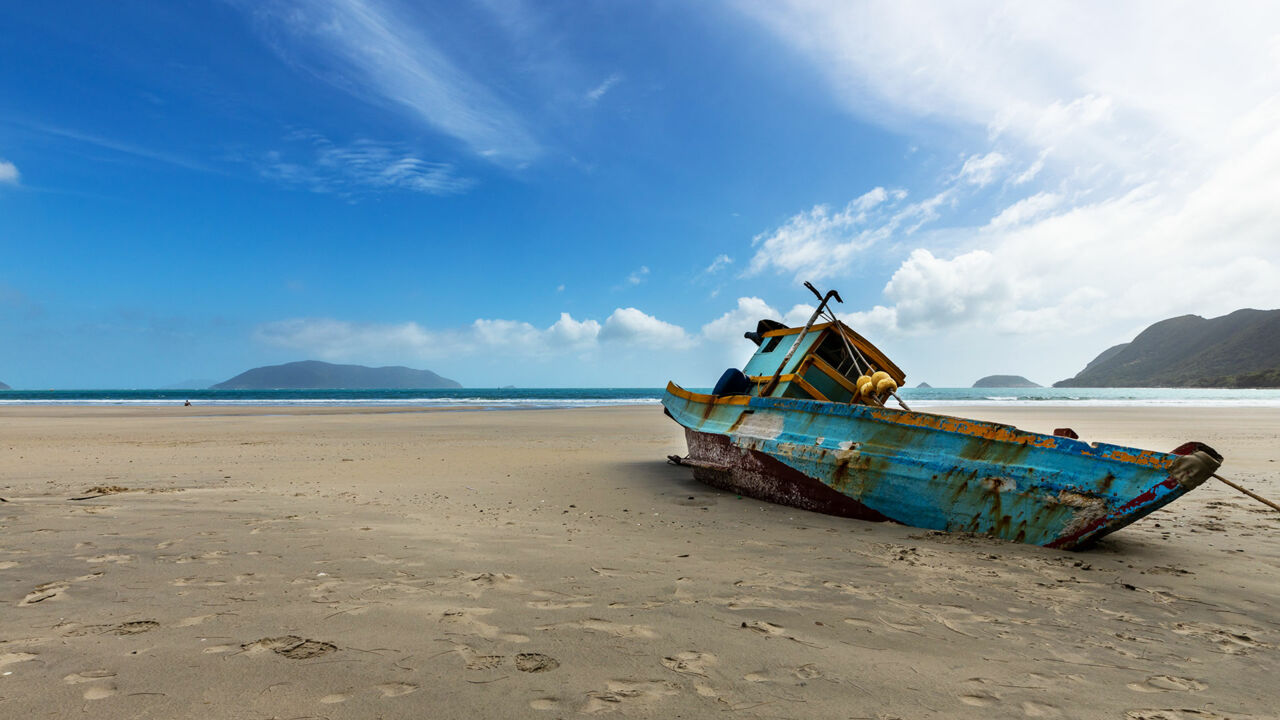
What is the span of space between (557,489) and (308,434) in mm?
11305

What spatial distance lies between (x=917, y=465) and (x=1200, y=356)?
6231 inches

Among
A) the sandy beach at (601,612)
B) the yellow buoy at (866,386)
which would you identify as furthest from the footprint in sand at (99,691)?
the yellow buoy at (866,386)

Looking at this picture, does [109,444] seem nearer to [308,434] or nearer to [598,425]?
[308,434]

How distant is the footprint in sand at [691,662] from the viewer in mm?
2500

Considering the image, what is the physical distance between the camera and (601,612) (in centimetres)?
318

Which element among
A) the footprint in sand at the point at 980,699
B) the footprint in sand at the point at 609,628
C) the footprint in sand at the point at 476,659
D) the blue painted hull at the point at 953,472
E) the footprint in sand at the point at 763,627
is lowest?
the footprint in sand at the point at 980,699

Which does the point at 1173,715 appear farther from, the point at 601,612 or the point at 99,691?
the point at 99,691

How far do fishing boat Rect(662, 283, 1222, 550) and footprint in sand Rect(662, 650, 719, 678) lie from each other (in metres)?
3.45

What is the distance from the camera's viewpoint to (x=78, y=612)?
3.02m

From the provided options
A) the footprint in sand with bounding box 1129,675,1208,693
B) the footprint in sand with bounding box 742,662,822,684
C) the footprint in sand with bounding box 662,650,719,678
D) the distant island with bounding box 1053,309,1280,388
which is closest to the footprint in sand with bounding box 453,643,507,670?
the footprint in sand with bounding box 662,650,719,678

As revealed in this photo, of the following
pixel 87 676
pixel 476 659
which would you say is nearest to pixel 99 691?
pixel 87 676

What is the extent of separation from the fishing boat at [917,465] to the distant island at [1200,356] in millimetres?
102465

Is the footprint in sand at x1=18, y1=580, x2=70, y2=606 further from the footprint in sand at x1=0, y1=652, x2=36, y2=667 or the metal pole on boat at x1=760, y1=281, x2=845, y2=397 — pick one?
the metal pole on boat at x1=760, y1=281, x2=845, y2=397

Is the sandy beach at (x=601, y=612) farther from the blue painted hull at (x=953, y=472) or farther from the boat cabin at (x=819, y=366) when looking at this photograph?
the boat cabin at (x=819, y=366)
